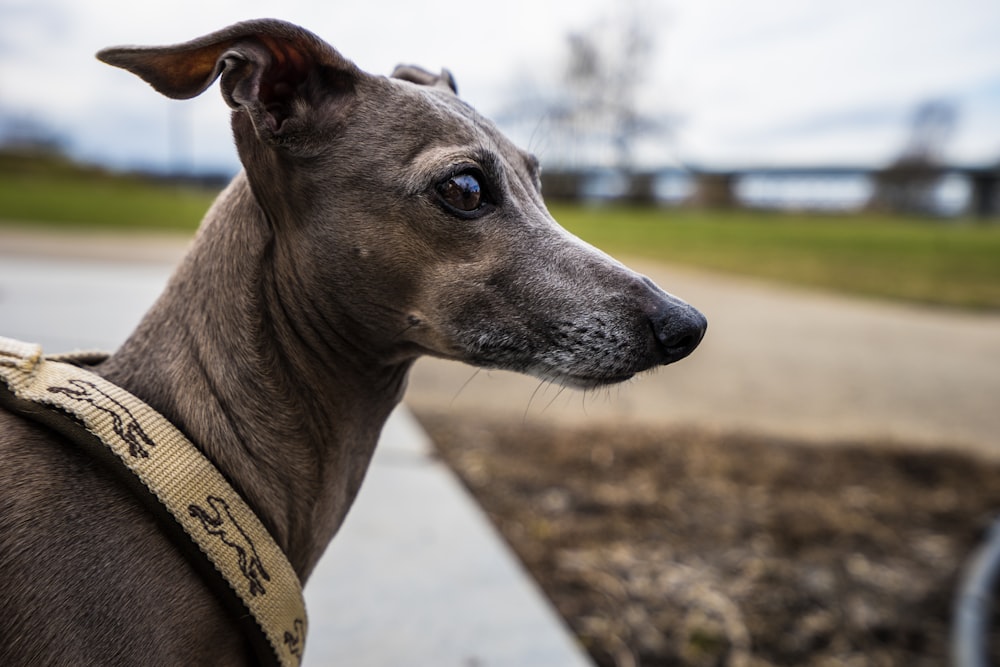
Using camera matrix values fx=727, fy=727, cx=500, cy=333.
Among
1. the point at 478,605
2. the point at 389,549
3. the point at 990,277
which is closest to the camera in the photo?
the point at 478,605

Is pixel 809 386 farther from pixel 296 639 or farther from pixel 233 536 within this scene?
pixel 233 536

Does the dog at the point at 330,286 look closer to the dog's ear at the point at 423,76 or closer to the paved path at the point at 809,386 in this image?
the dog's ear at the point at 423,76

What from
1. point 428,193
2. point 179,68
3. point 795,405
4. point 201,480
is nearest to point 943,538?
point 795,405

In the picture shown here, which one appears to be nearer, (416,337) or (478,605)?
(416,337)

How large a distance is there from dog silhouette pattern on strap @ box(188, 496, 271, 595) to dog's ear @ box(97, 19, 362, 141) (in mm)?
704

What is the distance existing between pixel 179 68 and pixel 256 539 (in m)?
0.89

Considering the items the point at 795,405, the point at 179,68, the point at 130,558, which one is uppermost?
the point at 179,68

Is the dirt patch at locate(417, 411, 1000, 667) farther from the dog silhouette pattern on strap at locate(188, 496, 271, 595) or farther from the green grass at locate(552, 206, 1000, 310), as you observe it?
the green grass at locate(552, 206, 1000, 310)

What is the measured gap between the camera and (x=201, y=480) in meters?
1.27

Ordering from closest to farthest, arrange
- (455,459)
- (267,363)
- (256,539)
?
(256,539)
(267,363)
(455,459)

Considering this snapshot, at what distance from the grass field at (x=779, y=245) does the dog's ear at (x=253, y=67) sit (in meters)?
6.48

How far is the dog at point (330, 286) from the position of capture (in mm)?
1412

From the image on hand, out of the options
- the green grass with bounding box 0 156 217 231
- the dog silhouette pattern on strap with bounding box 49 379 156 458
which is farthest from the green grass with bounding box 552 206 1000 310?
the green grass with bounding box 0 156 217 231

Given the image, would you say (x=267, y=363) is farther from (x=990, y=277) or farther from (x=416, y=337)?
(x=990, y=277)
